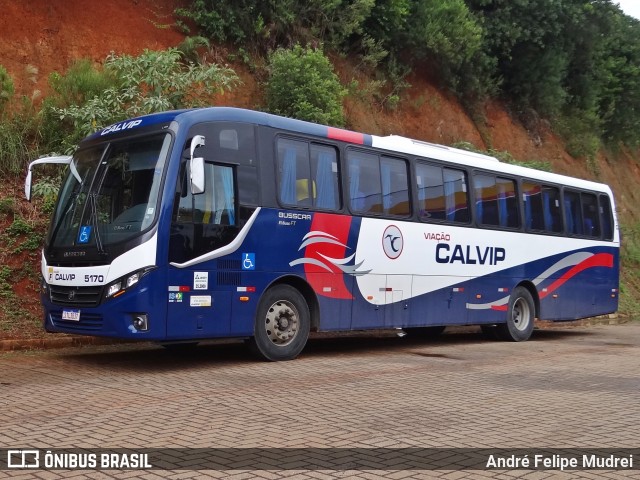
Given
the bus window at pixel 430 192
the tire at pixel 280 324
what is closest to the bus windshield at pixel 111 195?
the tire at pixel 280 324

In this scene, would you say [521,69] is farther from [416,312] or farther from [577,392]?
[577,392]

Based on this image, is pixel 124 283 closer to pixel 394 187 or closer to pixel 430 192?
pixel 394 187

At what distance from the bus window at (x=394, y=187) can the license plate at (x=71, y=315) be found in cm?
527

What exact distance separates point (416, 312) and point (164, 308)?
528 centimetres

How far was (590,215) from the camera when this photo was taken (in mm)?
18078

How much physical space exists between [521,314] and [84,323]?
9.84 metres

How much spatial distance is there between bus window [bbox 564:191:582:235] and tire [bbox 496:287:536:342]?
7.39 ft

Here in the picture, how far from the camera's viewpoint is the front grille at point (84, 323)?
30.7 feet

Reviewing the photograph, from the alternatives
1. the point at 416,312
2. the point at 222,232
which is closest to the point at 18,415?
the point at 222,232

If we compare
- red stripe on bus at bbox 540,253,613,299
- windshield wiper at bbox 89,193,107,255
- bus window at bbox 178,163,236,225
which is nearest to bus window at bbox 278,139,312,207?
bus window at bbox 178,163,236,225

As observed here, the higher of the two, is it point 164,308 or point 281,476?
point 164,308

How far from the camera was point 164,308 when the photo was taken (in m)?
9.25

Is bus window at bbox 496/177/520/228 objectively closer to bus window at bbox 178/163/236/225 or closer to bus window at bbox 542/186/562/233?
bus window at bbox 542/186/562/233

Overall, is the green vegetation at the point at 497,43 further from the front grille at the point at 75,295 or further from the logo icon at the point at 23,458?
the logo icon at the point at 23,458
